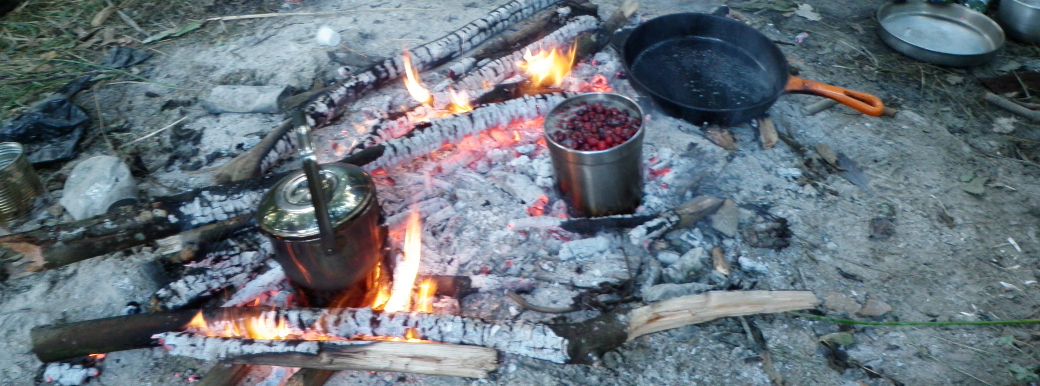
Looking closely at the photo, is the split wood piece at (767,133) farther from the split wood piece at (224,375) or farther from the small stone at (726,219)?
the split wood piece at (224,375)

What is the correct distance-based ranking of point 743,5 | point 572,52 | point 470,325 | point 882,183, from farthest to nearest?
1. point 743,5
2. point 572,52
3. point 882,183
4. point 470,325

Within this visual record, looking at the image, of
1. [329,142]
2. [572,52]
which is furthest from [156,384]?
[572,52]

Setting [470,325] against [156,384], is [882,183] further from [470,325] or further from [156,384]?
[156,384]

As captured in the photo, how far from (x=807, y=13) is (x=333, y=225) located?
5.45 m

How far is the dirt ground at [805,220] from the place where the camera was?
307cm

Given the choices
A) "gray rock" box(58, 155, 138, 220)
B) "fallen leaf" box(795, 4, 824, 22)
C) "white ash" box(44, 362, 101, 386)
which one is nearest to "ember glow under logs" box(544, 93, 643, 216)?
"white ash" box(44, 362, 101, 386)

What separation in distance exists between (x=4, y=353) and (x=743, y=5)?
670 cm

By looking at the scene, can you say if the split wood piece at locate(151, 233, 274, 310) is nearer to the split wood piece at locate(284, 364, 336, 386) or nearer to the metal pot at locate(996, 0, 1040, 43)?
the split wood piece at locate(284, 364, 336, 386)

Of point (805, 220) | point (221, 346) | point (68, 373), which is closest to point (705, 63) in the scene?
point (805, 220)

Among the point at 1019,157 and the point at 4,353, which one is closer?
the point at 4,353

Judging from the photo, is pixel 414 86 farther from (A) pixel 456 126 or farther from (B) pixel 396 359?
(B) pixel 396 359

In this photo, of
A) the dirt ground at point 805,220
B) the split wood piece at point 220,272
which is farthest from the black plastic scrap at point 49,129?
the split wood piece at point 220,272

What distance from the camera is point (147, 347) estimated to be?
3205 millimetres

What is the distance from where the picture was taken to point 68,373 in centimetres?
319
